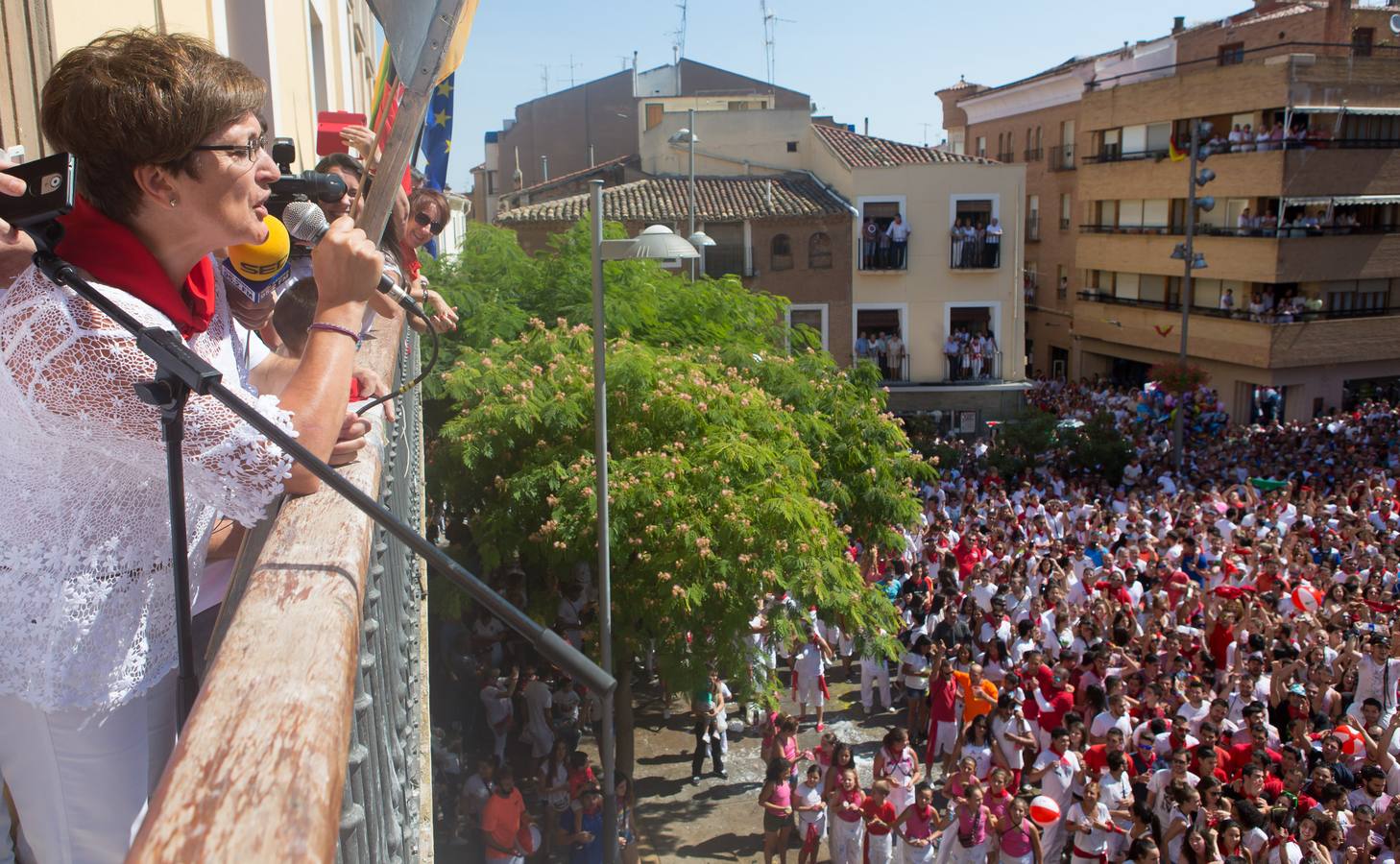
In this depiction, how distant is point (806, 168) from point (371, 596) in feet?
109

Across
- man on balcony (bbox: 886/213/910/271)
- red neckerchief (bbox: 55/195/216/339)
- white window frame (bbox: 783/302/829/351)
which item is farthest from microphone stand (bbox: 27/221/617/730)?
man on balcony (bbox: 886/213/910/271)

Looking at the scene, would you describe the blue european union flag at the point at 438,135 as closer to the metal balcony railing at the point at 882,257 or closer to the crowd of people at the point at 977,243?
the metal balcony railing at the point at 882,257

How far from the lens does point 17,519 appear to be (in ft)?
6.03

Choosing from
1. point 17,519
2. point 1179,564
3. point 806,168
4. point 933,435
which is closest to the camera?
point 17,519

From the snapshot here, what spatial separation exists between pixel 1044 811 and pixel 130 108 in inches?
356

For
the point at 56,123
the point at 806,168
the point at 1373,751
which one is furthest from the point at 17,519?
the point at 806,168

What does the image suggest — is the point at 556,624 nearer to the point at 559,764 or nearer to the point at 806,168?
the point at 559,764

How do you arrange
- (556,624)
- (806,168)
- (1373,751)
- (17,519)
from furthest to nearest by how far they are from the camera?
1. (806,168)
2. (556,624)
3. (1373,751)
4. (17,519)

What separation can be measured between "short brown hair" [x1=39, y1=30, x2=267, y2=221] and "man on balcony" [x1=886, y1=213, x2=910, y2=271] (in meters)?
30.7

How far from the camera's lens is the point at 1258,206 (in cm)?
3378

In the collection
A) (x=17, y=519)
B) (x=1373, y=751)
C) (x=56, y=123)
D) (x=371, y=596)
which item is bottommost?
(x=1373, y=751)

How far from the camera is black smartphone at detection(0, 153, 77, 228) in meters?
1.74

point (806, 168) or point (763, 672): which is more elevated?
point (806, 168)

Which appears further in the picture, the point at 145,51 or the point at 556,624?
the point at 556,624
